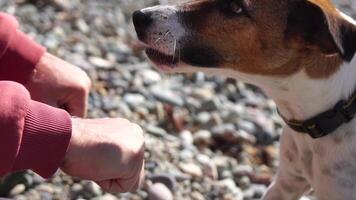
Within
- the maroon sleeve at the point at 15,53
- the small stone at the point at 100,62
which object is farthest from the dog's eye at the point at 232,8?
the small stone at the point at 100,62

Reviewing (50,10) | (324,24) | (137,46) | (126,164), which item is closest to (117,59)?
(137,46)

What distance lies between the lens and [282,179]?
3.09m

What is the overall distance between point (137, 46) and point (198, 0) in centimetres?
202

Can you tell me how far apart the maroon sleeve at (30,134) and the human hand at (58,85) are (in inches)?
19.3

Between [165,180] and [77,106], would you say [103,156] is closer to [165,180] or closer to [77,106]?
[77,106]

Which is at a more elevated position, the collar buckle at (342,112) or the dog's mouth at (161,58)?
the dog's mouth at (161,58)

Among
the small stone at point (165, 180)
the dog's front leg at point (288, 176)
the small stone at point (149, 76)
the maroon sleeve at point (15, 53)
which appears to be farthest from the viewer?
the small stone at point (149, 76)

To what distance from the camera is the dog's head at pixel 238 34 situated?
256 cm

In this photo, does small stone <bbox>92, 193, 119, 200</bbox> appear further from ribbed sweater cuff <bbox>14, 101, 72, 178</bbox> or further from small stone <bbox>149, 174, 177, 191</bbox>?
ribbed sweater cuff <bbox>14, 101, 72, 178</bbox>

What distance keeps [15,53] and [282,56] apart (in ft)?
3.35

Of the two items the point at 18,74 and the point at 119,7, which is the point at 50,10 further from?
the point at 18,74

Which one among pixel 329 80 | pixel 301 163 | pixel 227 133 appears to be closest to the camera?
pixel 329 80

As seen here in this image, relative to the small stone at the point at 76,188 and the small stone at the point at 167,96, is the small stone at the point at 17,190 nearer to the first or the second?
the small stone at the point at 76,188

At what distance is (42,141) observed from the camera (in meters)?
1.91
